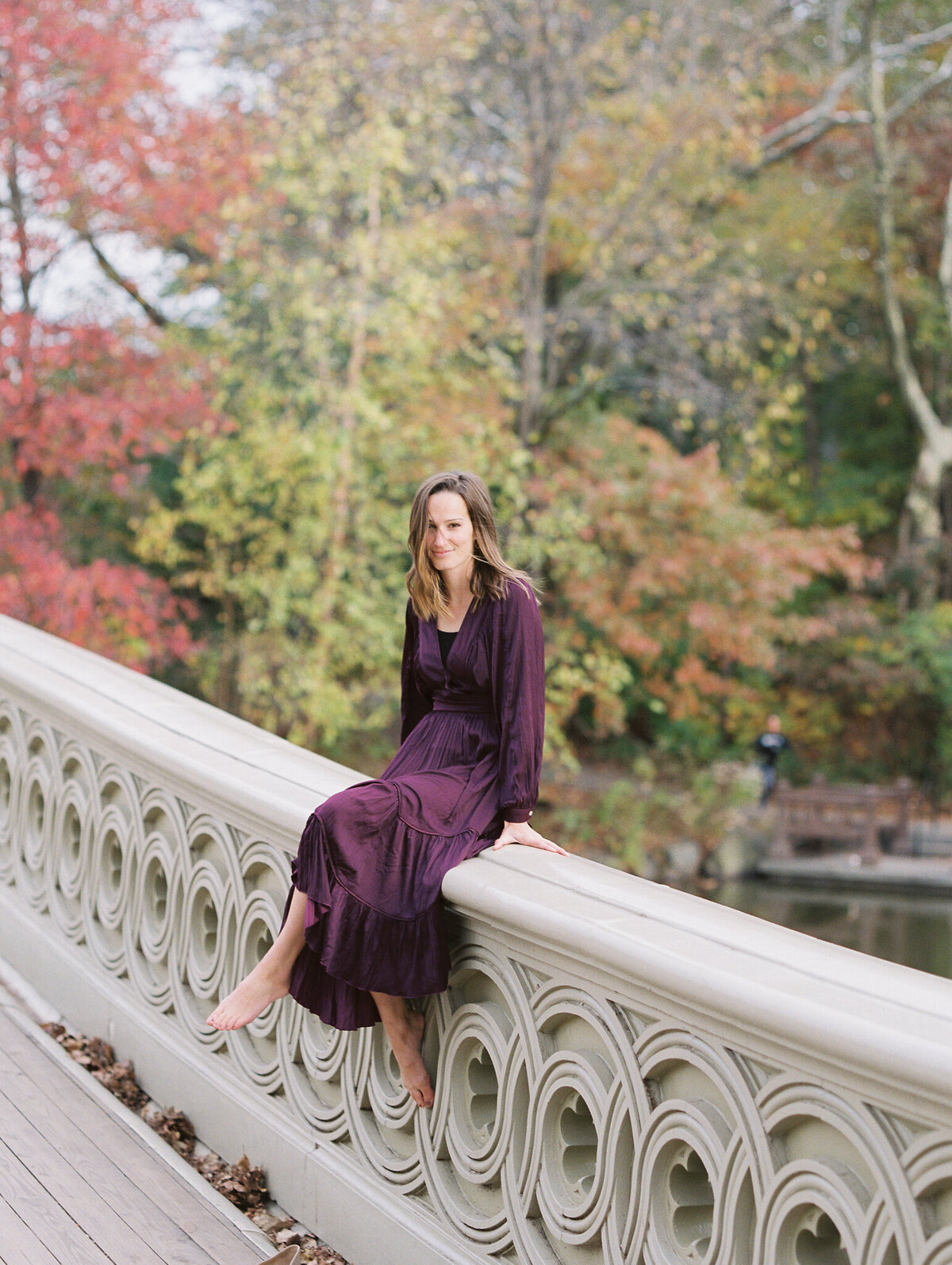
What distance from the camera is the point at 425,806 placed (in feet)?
8.04

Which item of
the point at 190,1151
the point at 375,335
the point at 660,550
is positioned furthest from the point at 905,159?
the point at 190,1151

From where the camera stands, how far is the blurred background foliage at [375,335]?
928cm

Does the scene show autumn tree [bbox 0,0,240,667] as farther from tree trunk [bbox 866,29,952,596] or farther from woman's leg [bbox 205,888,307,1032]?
tree trunk [bbox 866,29,952,596]

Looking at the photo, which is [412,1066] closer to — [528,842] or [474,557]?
[528,842]

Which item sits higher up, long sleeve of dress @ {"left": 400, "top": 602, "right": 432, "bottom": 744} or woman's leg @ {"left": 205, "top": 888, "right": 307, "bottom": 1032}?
long sleeve of dress @ {"left": 400, "top": 602, "right": 432, "bottom": 744}

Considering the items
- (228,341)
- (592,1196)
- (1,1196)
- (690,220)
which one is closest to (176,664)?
(228,341)

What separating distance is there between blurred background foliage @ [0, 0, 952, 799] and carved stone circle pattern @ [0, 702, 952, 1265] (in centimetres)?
594

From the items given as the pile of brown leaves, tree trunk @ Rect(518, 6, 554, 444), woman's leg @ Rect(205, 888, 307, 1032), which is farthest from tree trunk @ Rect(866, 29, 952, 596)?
woman's leg @ Rect(205, 888, 307, 1032)

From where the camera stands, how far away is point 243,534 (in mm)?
11883

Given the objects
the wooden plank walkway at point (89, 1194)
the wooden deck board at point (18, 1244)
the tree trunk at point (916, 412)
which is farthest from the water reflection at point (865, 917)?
the wooden deck board at point (18, 1244)

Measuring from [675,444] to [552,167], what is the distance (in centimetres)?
615

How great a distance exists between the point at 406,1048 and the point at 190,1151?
36.5 inches

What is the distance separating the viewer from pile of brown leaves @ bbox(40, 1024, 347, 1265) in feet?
8.39

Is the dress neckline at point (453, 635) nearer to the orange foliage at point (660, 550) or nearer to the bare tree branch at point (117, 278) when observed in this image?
the bare tree branch at point (117, 278)
